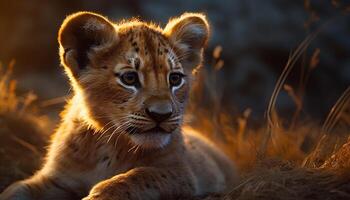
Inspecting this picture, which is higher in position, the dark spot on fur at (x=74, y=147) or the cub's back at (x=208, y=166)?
the dark spot on fur at (x=74, y=147)

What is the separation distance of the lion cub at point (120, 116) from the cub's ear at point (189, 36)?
25 mm

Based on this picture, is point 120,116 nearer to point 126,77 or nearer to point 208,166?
point 126,77

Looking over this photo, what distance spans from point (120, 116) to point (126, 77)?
324 mm

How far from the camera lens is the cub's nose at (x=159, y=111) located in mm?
5074

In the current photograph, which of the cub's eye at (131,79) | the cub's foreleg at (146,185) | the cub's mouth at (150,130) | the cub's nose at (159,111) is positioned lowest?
the cub's foreleg at (146,185)

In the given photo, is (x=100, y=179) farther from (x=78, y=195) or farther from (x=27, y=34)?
(x=27, y=34)

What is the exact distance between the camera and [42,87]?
14.0 metres

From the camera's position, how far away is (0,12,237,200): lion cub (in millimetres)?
5242

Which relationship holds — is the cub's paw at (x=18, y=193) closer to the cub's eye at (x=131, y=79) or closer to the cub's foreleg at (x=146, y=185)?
the cub's foreleg at (x=146, y=185)

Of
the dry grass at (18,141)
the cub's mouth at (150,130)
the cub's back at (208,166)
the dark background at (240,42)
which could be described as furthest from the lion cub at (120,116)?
the dark background at (240,42)

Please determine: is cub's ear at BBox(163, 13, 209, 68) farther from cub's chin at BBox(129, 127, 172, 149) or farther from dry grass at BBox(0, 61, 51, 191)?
dry grass at BBox(0, 61, 51, 191)

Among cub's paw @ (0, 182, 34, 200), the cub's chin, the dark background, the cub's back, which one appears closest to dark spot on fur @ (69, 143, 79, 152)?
cub's paw @ (0, 182, 34, 200)

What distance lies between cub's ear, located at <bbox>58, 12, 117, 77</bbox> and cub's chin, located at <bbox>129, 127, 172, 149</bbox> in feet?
2.77

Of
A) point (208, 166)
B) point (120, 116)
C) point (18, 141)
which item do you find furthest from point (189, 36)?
point (18, 141)
